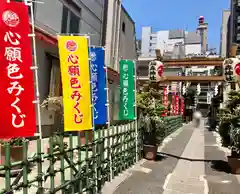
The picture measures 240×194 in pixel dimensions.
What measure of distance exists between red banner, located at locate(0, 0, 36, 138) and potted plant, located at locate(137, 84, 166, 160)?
23.1 ft

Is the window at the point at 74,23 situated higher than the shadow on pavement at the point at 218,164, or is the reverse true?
the window at the point at 74,23

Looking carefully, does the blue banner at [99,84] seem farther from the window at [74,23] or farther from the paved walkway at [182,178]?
the window at [74,23]

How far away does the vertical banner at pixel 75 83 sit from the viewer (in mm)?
6418

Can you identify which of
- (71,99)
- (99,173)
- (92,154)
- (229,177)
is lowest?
(229,177)

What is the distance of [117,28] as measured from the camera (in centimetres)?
2564

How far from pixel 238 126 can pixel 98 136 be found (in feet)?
15.5

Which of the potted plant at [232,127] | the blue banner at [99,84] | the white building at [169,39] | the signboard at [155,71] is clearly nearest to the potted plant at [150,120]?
the signboard at [155,71]

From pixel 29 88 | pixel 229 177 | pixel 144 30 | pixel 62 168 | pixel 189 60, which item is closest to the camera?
pixel 29 88

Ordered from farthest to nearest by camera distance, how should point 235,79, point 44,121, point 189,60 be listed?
1. point 189,60
2. point 44,121
3. point 235,79

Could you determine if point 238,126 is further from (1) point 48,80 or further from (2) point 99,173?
(1) point 48,80

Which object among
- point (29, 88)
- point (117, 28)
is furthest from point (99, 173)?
point (117, 28)

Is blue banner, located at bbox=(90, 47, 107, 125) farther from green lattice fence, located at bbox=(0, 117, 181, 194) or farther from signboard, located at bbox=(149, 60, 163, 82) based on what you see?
signboard, located at bbox=(149, 60, 163, 82)

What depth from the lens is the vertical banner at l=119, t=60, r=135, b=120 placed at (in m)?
10.3

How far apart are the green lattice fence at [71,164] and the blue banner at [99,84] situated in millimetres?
493
